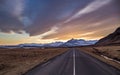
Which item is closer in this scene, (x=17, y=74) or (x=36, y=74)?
(x=36, y=74)

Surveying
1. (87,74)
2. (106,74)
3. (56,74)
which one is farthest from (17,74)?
(106,74)

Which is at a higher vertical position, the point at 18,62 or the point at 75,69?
the point at 18,62

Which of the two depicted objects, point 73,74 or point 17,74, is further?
point 17,74

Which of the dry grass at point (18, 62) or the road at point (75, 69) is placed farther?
the dry grass at point (18, 62)

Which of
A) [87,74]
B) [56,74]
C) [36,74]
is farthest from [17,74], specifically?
[87,74]

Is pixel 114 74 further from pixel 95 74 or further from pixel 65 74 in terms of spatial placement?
pixel 65 74

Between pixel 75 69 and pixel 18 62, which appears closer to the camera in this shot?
pixel 75 69

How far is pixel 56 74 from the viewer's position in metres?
13.4

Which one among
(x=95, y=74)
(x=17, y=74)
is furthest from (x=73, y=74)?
(x=17, y=74)

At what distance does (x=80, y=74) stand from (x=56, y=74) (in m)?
1.91

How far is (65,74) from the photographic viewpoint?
1338cm

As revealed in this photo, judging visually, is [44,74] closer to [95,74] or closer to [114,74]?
[95,74]

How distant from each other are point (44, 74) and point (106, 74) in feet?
16.3

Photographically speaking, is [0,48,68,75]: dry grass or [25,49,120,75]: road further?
[0,48,68,75]: dry grass
